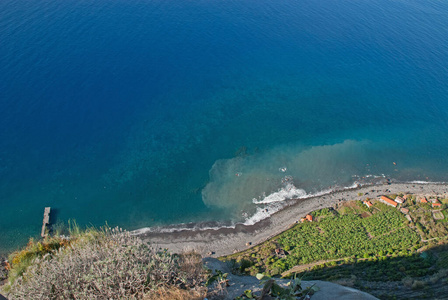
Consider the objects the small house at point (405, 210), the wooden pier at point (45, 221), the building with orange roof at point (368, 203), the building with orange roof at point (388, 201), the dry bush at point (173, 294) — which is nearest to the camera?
the dry bush at point (173, 294)

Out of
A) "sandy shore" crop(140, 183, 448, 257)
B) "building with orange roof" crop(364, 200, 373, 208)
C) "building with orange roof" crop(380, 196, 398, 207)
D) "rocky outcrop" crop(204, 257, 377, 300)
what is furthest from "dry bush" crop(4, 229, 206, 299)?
"building with orange roof" crop(380, 196, 398, 207)

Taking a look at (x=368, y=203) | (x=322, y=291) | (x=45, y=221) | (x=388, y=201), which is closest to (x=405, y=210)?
(x=388, y=201)

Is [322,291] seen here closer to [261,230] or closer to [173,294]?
[173,294]

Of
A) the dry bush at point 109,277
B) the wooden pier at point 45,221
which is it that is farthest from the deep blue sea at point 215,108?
the dry bush at point 109,277

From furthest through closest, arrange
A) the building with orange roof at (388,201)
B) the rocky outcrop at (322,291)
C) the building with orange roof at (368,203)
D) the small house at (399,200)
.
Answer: the building with orange roof at (368,203) < the small house at (399,200) < the building with orange roof at (388,201) < the rocky outcrop at (322,291)

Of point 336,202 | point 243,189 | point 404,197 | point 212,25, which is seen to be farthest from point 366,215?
point 212,25

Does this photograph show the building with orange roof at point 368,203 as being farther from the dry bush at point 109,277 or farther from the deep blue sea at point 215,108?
the dry bush at point 109,277

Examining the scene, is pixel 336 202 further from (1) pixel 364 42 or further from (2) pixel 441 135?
(1) pixel 364 42

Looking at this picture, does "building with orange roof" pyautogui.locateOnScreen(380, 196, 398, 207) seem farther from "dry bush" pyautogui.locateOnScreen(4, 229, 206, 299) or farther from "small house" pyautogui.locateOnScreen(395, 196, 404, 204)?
"dry bush" pyautogui.locateOnScreen(4, 229, 206, 299)
